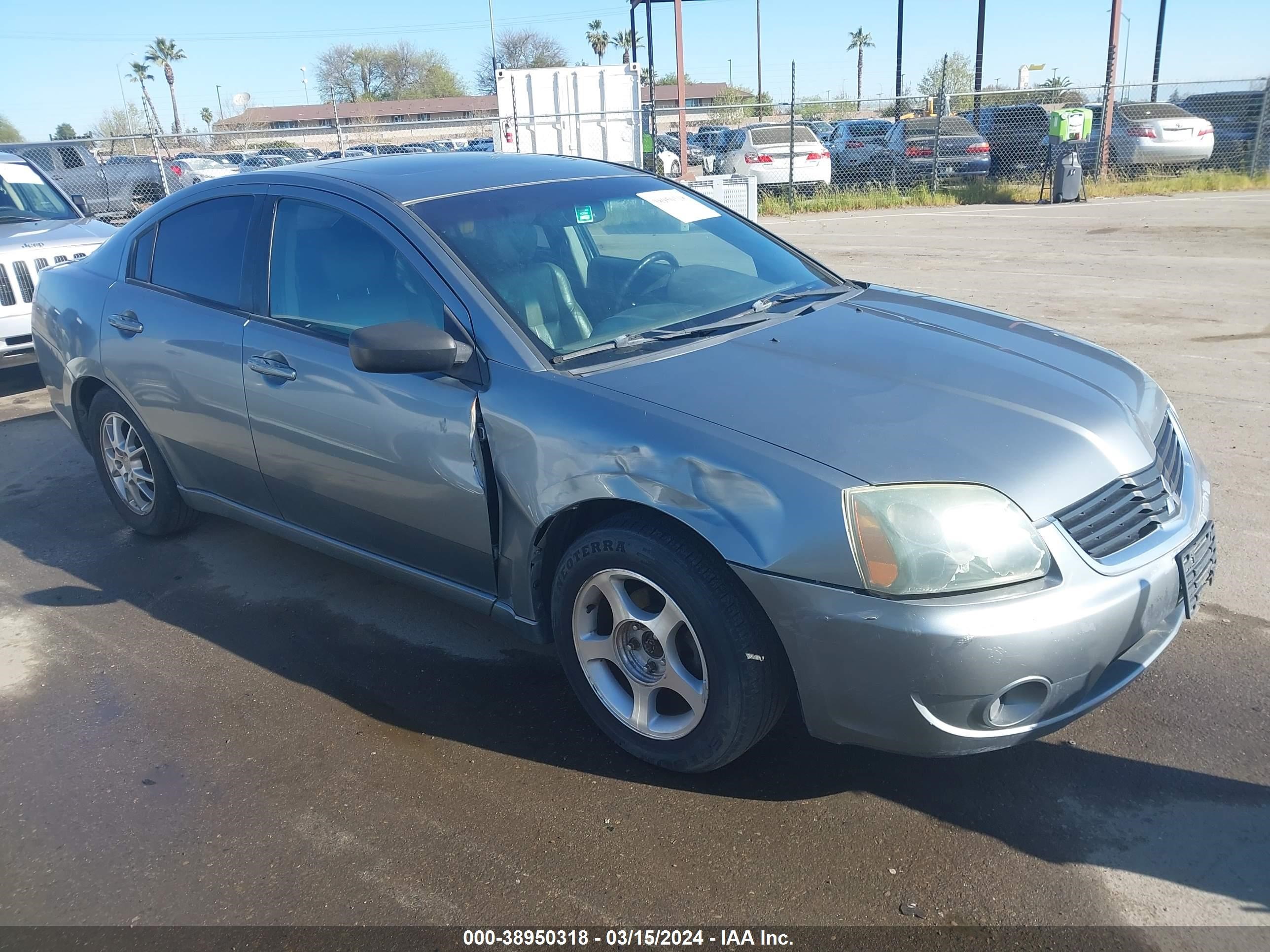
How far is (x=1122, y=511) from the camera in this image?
9.02 ft

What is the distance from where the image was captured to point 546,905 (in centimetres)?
258

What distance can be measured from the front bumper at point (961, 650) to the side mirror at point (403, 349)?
1.19 m

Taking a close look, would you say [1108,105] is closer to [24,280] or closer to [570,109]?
[570,109]

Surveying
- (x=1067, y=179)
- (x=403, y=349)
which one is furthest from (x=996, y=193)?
(x=403, y=349)

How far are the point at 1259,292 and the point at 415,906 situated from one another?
949 cm

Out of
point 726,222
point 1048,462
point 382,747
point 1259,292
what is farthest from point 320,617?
point 1259,292

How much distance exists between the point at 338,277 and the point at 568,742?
6.09 feet

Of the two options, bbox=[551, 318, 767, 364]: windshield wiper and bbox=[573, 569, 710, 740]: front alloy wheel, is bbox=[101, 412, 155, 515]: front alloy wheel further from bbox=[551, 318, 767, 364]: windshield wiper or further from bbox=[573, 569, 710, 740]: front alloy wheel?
bbox=[573, 569, 710, 740]: front alloy wheel

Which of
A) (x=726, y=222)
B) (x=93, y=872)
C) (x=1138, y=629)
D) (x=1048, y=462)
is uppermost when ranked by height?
Result: (x=726, y=222)

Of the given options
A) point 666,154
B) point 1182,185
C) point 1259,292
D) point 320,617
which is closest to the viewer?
point 320,617

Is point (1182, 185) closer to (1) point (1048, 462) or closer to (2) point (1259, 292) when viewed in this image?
(2) point (1259, 292)

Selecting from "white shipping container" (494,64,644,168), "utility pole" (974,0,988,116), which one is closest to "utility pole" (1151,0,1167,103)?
"utility pole" (974,0,988,116)

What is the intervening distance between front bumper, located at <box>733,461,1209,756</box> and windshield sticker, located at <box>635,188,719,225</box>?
2.08m

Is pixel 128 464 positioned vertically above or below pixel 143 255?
below
